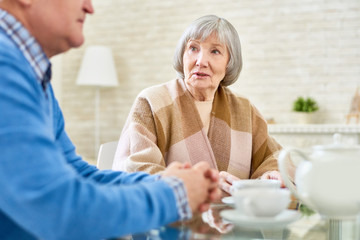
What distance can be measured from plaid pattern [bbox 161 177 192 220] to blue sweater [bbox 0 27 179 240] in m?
0.02

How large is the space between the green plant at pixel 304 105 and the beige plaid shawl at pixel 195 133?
2426 millimetres

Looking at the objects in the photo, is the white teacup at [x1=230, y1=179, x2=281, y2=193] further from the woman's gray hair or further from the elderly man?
the woman's gray hair

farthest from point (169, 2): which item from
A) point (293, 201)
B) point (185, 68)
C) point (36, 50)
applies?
point (36, 50)

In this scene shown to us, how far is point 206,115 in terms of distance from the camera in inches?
74.4

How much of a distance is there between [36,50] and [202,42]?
1.11 metres

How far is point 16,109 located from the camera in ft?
2.13

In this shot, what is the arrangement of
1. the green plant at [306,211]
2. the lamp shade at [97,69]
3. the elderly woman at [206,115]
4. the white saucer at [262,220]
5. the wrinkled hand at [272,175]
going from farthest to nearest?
the lamp shade at [97,69], the elderly woman at [206,115], the wrinkled hand at [272,175], the green plant at [306,211], the white saucer at [262,220]

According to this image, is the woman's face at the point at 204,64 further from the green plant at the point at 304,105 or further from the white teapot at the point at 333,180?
the green plant at the point at 304,105

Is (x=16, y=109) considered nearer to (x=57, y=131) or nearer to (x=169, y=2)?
(x=57, y=131)

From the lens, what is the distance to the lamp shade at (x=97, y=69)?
15.8 feet

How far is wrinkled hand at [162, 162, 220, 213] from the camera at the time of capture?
0.80m

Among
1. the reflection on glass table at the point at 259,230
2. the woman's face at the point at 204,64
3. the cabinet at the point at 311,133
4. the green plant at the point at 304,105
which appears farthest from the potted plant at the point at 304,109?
the reflection on glass table at the point at 259,230

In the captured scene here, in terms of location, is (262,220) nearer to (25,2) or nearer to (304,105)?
(25,2)

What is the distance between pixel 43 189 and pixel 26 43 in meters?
0.29
